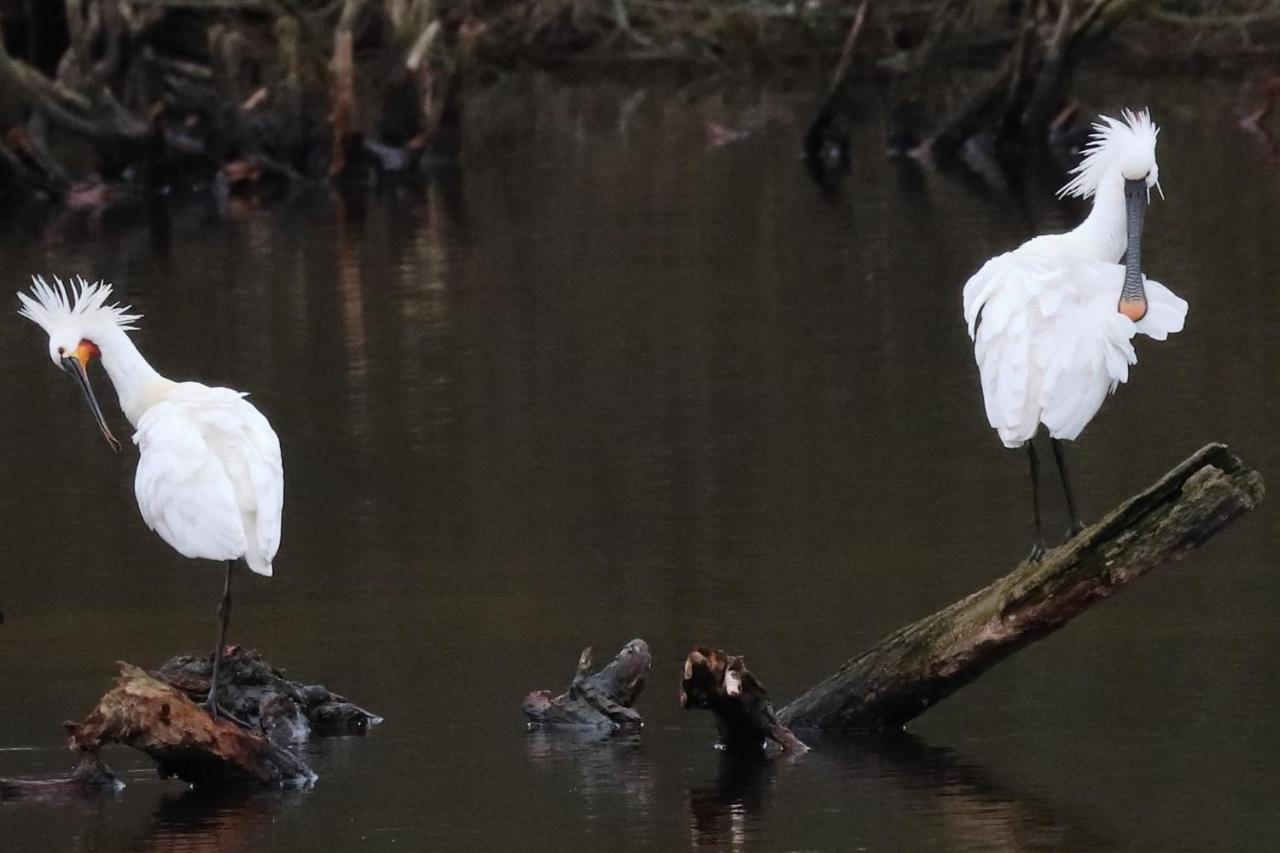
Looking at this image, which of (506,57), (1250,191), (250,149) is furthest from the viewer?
(506,57)

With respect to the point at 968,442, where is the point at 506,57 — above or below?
above

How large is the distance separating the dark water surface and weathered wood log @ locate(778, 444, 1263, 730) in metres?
0.18

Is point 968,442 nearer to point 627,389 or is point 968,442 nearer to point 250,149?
point 627,389

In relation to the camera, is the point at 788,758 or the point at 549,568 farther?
the point at 549,568

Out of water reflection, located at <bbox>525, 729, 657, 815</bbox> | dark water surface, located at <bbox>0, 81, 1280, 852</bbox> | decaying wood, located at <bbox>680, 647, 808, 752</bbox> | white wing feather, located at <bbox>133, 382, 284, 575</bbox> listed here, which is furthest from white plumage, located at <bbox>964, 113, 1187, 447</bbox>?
white wing feather, located at <bbox>133, 382, 284, 575</bbox>

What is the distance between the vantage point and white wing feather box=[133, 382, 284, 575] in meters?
8.47

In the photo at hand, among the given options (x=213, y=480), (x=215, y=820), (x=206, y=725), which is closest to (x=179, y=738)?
(x=206, y=725)

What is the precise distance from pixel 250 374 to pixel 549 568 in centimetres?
624

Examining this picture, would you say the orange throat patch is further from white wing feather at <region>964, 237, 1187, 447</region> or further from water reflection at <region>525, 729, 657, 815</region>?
water reflection at <region>525, 729, 657, 815</region>

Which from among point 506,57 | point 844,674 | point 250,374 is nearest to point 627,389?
point 250,374

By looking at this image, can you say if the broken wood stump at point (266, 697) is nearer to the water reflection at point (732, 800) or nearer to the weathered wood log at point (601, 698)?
the weathered wood log at point (601, 698)

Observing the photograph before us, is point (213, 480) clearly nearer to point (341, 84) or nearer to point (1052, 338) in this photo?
point (1052, 338)

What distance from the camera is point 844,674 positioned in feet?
28.3

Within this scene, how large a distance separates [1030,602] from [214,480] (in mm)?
2566
